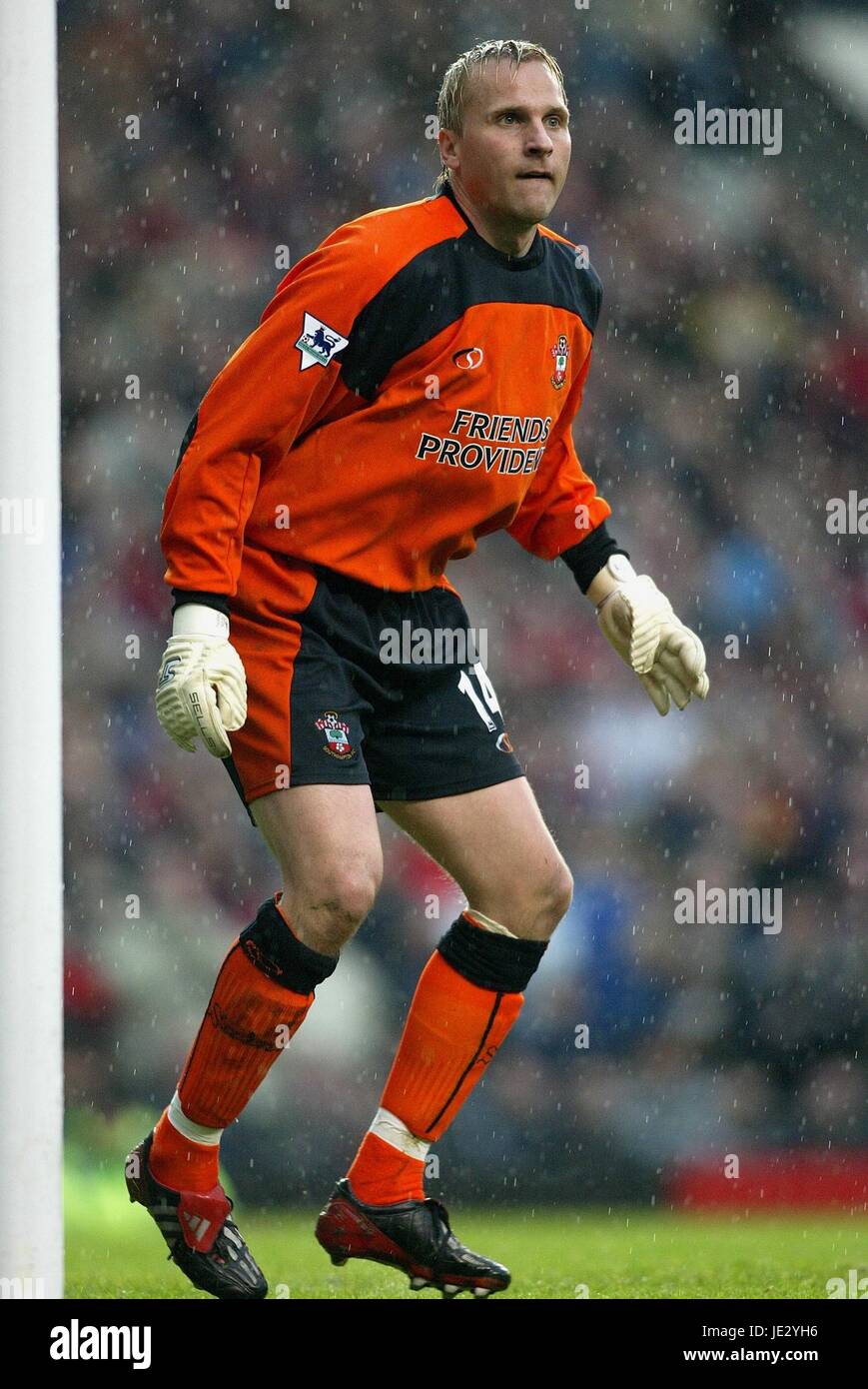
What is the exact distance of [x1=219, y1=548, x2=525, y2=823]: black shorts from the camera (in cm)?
299

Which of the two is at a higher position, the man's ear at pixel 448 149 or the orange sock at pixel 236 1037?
the man's ear at pixel 448 149

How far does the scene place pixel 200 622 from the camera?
288 centimetres

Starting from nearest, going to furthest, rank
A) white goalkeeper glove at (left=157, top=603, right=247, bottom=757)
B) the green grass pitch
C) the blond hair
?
white goalkeeper glove at (left=157, top=603, right=247, bottom=757)
the blond hair
the green grass pitch

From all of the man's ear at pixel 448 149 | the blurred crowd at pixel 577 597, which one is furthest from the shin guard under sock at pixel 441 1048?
the blurred crowd at pixel 577 597

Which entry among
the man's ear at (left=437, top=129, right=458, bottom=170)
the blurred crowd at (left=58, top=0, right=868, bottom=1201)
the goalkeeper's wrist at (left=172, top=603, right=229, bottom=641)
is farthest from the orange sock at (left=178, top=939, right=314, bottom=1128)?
the blurred crowd at (left=58, top=0, right=868, bottom=1201)

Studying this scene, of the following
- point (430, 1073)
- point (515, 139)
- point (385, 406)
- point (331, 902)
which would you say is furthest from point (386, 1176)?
point (515, 139)

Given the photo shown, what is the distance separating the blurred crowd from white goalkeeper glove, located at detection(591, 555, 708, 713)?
1855 millimetres

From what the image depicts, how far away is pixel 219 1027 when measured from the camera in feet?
9.93

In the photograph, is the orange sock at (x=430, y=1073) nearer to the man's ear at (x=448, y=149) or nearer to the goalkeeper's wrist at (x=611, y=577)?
the goalkeeper's wrist at (x=611, y=577)

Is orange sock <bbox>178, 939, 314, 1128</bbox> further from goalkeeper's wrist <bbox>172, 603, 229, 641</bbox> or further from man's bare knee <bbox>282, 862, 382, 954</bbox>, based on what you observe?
goalkeeper's wrist <bbox>172, 603, 229, 641</bbox>

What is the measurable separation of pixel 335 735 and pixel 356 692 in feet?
0.48

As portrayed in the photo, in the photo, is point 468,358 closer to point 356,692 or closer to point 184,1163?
point 356,692

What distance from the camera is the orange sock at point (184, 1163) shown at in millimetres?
3088

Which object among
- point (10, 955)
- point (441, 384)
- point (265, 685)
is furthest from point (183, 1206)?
point (441, 384)
